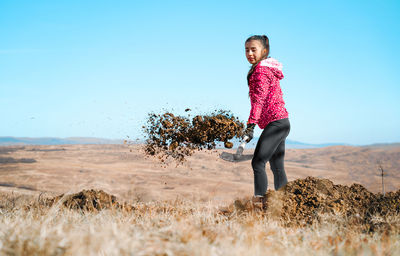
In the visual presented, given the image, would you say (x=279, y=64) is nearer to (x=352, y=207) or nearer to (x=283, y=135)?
(x=283, y=135)

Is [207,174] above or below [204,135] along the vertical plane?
below

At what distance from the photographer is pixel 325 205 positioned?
454 cm

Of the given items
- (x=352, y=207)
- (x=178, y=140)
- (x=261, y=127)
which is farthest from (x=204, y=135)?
(x=352, y=207)

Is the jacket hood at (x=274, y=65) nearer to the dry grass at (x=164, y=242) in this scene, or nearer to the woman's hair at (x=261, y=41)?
the woman's hair at (x=261, y=41)

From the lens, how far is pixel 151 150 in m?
5.20

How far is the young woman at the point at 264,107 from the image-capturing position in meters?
4.20

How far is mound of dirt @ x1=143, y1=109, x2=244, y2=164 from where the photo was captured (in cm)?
469

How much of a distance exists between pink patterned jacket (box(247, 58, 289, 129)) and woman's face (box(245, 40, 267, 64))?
0.11 metres

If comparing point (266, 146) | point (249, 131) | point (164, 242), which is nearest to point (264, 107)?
point (249, 131)

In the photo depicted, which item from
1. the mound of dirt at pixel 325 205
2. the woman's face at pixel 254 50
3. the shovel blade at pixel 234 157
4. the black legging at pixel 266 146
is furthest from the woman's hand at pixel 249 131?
the mound of dirt at pixel 325 205

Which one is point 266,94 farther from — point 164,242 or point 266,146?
point 164,242

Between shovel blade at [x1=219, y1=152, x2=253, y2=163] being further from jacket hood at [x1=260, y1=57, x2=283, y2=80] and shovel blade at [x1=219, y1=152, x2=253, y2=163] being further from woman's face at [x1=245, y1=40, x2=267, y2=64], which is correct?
woman's face at [x1=245, y1=40, x2=267, y2=64]

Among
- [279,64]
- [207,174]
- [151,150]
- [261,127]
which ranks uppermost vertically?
[279,64]

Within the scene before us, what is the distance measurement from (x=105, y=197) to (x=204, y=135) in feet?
6.92
